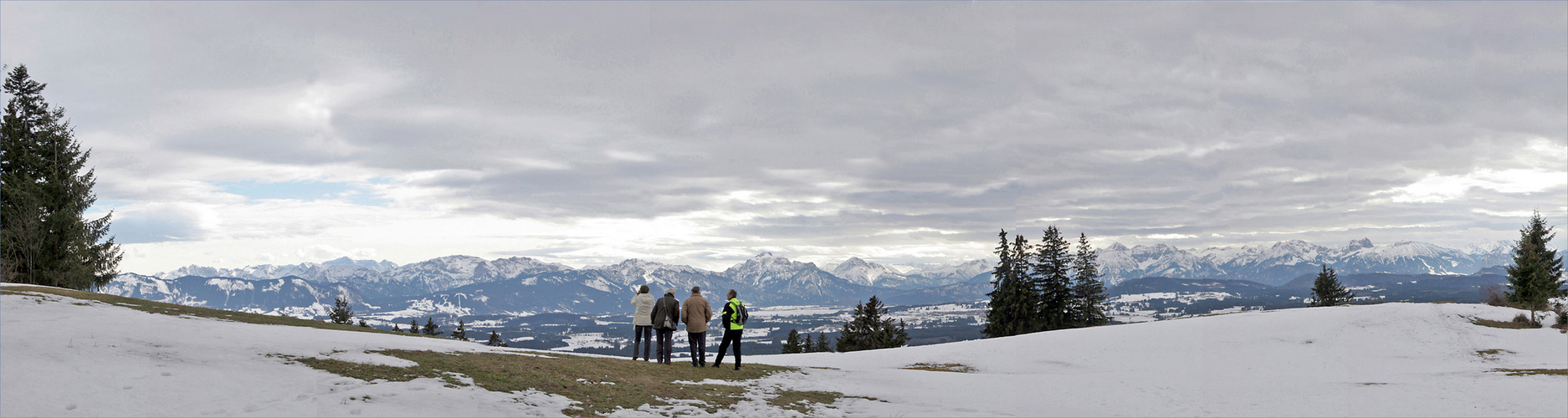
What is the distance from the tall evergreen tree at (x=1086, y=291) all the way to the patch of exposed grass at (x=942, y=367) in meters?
40.4

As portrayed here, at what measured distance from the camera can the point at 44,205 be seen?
43188 millimetres

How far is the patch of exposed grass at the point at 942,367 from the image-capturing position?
31.2 m

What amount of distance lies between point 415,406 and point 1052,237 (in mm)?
65713

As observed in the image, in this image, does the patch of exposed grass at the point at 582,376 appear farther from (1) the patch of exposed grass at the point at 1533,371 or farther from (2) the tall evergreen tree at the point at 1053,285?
(2) the tall evergreen tree at the point at 1053,285

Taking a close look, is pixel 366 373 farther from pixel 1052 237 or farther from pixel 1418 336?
pixel 1052 237

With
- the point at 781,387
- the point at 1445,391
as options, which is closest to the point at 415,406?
the point at 781,387

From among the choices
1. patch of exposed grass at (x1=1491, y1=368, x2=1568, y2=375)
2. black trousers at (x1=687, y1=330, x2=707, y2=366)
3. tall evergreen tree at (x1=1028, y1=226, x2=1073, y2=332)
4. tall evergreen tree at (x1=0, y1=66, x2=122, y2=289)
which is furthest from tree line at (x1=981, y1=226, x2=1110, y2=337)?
tall evergreen tree at (x1=0, y1=66, x2=122, y2=289)

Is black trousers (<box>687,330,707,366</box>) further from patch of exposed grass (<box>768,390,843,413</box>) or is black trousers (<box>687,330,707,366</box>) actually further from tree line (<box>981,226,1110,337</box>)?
tree line (<box>981,226,1110,337</box>)

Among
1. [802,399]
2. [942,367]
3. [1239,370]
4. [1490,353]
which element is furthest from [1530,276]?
[802,399]

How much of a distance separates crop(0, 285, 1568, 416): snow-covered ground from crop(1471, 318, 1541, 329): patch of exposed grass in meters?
0.71

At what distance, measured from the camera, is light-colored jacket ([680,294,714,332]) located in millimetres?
20438

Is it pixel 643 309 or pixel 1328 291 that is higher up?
pixel 643 309

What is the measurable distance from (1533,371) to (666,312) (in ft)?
113

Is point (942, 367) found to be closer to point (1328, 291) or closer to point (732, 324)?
point (732, 324)
